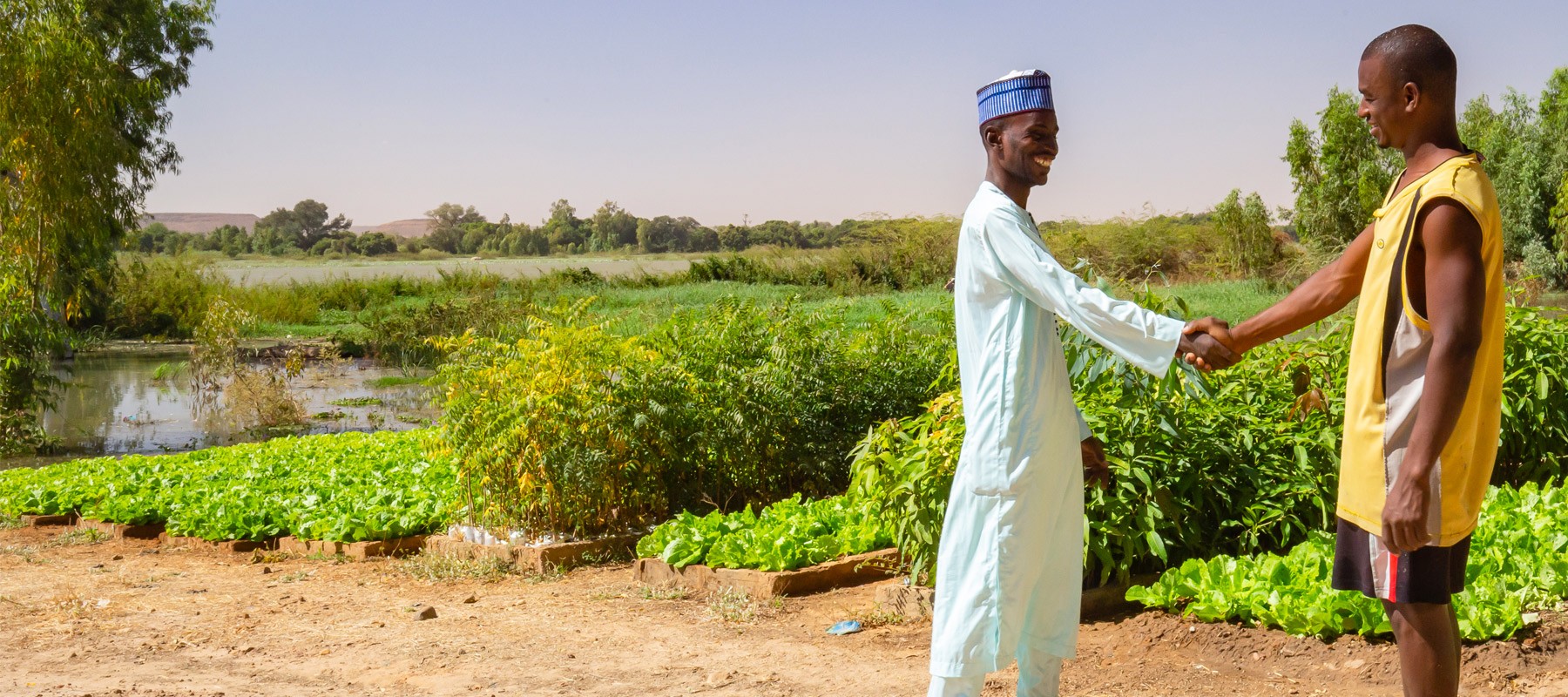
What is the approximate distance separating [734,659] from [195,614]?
2853 mm

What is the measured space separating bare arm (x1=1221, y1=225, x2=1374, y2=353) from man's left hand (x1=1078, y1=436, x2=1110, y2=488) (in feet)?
1.62

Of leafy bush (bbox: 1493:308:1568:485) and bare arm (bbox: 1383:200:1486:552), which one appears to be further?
leafy bush (bbox: 1493:308:1568:485)

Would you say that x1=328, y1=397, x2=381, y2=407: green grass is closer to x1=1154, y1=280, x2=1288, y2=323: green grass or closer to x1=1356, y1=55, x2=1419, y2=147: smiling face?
x1=1154, y1=280, x2=1288, y2=323: green grass

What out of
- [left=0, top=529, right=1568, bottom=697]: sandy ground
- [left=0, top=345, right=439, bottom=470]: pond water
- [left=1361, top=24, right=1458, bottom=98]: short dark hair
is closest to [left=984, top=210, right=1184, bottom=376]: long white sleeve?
[left=1361, top=24, right=1458, bottom=98]: short dark hair

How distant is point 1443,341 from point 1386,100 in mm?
530

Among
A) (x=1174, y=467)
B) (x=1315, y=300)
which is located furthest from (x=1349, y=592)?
(x=1315, y=300)

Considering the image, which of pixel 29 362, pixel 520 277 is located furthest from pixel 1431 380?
pixel 520 277

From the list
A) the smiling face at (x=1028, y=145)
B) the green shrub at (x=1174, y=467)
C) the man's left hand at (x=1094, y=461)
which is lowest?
the green shrub at (x=1174, y=467)

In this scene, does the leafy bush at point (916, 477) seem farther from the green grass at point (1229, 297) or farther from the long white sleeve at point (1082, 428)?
the green grass at point (1229, 297)

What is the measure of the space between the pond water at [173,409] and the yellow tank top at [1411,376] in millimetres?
14550

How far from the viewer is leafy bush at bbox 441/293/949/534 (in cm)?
661

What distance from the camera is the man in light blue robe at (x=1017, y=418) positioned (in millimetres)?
2881

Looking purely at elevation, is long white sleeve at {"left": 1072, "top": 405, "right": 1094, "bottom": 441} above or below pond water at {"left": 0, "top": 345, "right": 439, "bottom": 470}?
above

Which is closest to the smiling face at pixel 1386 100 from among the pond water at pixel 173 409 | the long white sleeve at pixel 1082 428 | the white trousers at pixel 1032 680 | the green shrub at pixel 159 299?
the long white sleeve at pixel 1082 428
